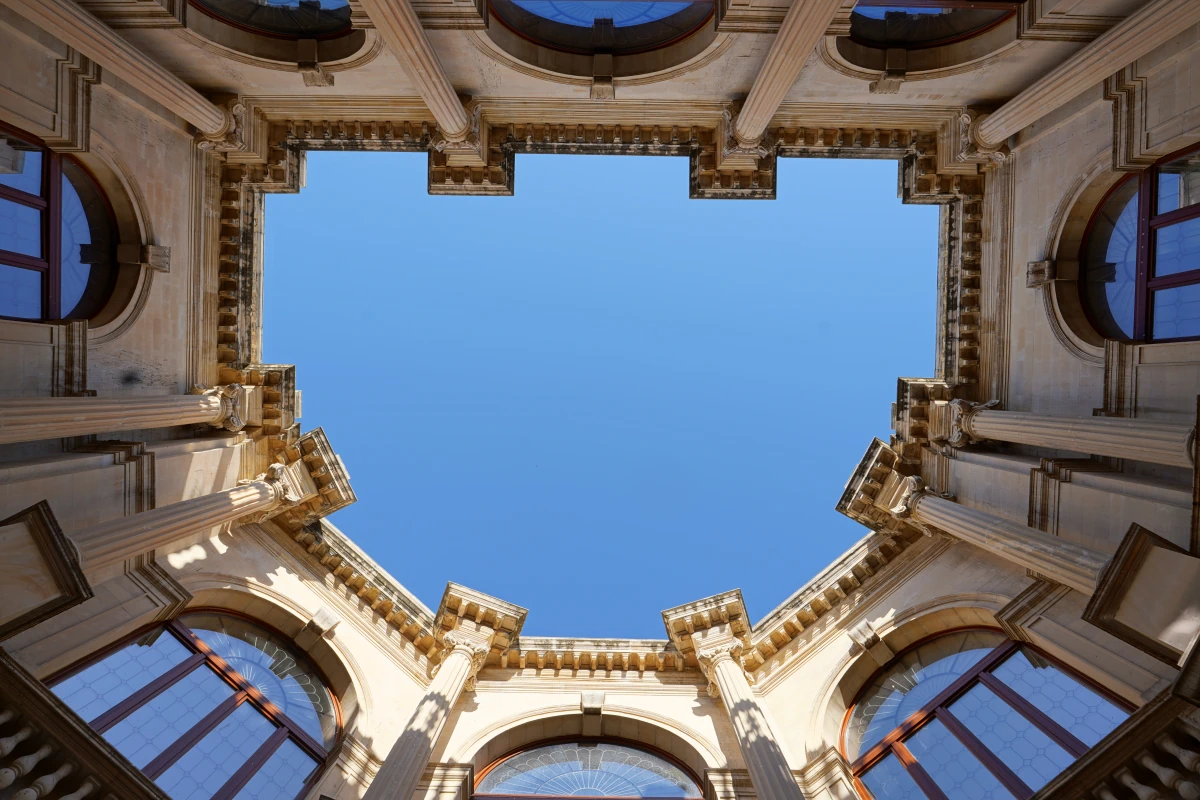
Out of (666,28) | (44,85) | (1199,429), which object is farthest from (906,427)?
(44,85)

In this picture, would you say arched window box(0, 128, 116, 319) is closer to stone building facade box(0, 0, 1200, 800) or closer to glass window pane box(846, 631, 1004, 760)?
stone building facade box(0, 0, 1200, 800)

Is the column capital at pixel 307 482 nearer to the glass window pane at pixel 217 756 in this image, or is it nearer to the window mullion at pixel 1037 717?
the glass window pane at pixel 217 756

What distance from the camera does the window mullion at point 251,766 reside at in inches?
553

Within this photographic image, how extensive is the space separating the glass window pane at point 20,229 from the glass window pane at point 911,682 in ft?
65.7

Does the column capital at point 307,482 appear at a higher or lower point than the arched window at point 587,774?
higher

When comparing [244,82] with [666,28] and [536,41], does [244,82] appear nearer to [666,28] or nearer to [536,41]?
[536,41]

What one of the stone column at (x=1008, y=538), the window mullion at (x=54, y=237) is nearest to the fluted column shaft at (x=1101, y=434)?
the stone column at (x=1008, y=538)

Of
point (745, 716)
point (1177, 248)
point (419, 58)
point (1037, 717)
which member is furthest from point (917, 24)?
point (745, 716)

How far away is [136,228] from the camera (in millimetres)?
16062

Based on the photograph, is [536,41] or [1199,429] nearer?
[1199,429]

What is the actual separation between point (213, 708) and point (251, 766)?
1.44 m

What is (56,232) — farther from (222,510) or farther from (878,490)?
(878,490)

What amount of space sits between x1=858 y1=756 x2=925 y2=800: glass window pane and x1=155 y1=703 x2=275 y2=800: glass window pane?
1309cm

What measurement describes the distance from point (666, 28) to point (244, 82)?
10217 mm
